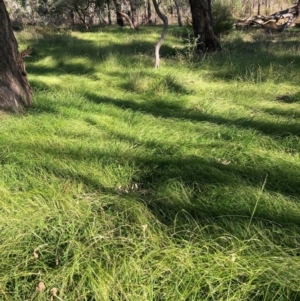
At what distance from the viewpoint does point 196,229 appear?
232 cm

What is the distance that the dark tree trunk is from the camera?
9.22 metres

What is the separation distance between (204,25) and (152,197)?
311 inches

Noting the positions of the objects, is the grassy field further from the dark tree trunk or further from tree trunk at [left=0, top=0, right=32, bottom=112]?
the dark tree trunk

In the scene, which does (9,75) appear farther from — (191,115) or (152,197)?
(152,197)

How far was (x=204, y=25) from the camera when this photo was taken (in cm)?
939

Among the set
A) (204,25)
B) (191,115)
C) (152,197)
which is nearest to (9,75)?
(191,115)

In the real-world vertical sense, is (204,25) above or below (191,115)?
above

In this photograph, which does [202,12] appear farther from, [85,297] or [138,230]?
[85,297]

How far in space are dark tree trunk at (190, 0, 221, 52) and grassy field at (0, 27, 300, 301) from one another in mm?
4122

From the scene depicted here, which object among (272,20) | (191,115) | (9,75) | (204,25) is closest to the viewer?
(191,115)

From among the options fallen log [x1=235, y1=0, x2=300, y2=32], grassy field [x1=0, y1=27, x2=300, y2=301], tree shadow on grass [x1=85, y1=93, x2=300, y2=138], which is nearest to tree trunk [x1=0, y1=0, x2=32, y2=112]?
grassy field [x1=0, y1=27, x2=300, y2=301]

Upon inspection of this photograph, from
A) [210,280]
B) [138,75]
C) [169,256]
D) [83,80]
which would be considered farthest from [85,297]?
[83,80]

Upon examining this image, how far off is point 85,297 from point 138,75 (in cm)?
509

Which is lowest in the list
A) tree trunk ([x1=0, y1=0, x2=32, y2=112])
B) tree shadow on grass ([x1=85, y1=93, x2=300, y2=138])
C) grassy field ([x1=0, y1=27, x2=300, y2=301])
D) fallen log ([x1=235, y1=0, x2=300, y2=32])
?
fallen log ([x1=235, y1=0, x2=300, y2=32])
